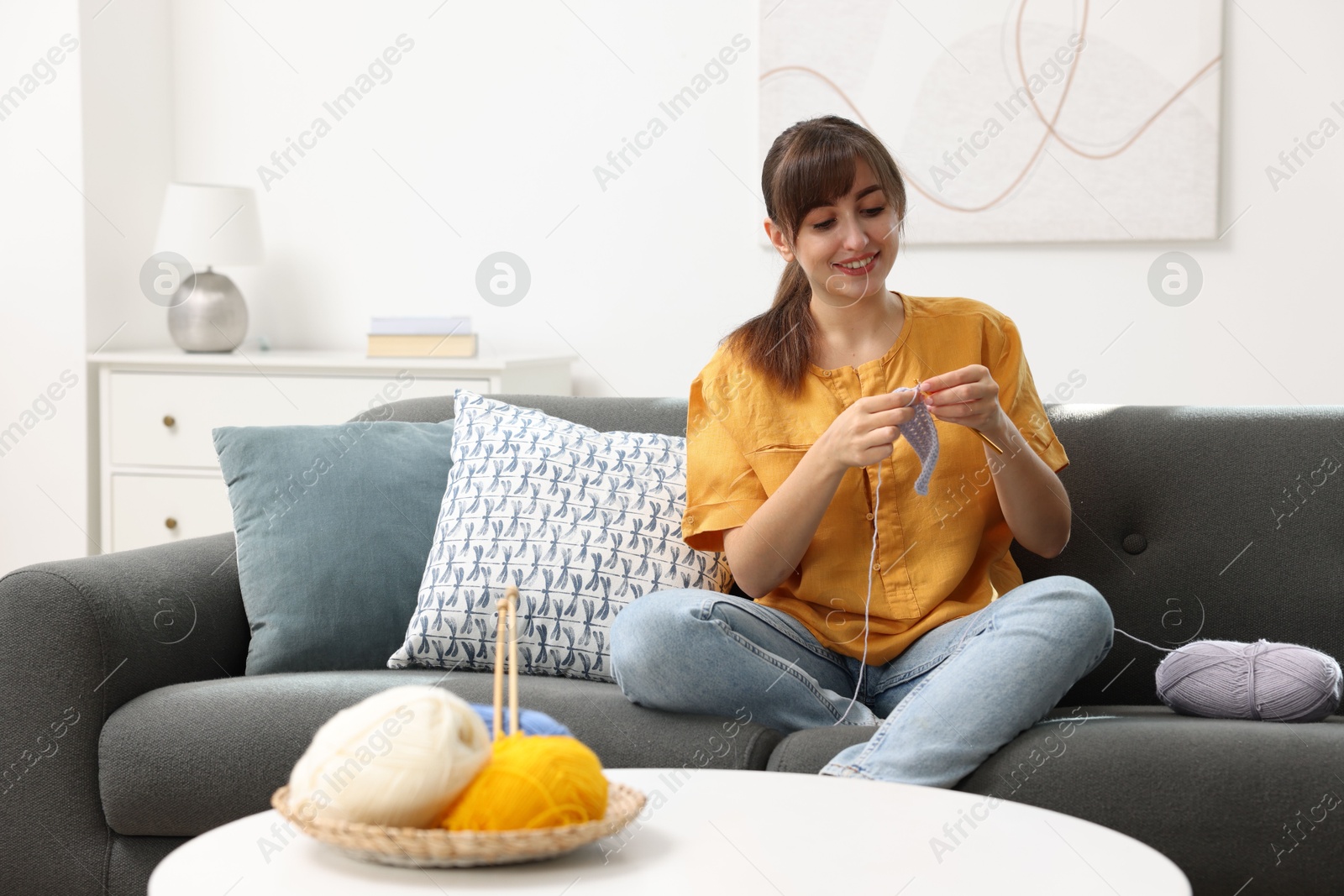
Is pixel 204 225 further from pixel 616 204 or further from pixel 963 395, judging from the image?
pixel 963 395

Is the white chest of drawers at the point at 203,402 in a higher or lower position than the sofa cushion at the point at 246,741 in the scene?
higher

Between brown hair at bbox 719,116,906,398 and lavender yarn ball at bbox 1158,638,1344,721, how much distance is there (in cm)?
60

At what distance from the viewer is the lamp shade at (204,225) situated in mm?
3281

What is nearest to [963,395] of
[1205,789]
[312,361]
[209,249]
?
[1205,789]

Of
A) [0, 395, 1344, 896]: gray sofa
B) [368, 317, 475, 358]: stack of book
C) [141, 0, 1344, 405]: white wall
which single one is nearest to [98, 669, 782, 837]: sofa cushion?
[0, 395, 1344, 896]: gray sofa

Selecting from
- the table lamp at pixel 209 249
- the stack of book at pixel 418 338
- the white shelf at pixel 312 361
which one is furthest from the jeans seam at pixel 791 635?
the table lamp at pixel 209 249

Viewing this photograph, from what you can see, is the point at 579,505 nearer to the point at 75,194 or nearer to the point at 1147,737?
the point at 1147,737

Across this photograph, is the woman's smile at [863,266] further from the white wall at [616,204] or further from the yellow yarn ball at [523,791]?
the white wall at [616,204]

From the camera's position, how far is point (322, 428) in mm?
1990

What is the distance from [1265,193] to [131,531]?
2820 millimetres

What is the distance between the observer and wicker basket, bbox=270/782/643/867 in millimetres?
849

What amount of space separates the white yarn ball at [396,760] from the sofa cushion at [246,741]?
0.66 metres

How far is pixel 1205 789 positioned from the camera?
1.30m

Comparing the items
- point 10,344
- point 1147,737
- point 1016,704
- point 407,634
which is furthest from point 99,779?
point 10,344
